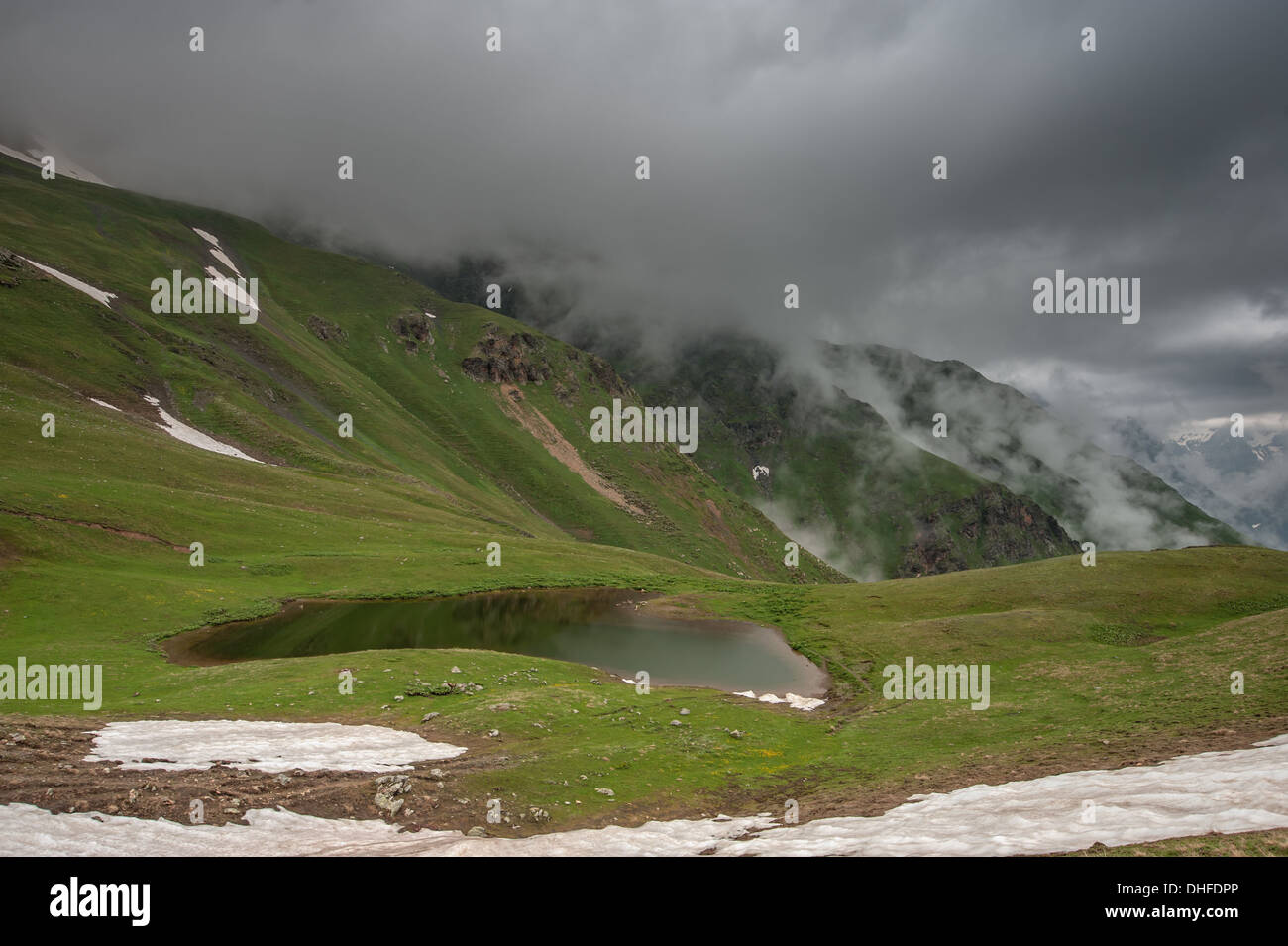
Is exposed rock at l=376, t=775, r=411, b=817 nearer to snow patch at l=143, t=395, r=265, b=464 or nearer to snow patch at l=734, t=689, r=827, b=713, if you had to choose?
snow patch at l=734, t=689, r=827, b=713

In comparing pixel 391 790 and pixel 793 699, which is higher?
pixel 391 790

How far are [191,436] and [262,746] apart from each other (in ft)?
357

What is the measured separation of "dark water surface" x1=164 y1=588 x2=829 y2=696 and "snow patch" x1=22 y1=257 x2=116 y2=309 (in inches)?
5091

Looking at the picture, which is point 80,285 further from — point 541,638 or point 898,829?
point 898,829

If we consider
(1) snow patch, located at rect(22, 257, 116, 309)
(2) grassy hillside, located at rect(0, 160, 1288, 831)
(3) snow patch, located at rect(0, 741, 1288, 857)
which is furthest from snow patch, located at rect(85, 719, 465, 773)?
(1) snow patch, located at rect(22, 257, 116, 309)

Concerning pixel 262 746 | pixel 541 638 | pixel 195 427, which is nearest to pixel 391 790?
pixel 262 746

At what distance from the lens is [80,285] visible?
143500 millimetres

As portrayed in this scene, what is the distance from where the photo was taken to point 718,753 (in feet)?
96.4

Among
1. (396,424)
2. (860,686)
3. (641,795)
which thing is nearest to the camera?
(641,795)

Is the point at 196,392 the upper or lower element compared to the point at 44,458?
upper

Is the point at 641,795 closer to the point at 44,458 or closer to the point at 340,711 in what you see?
the point at 340,711

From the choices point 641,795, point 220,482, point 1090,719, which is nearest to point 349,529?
point 220,482

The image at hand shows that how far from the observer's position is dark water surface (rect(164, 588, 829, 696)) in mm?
48469
